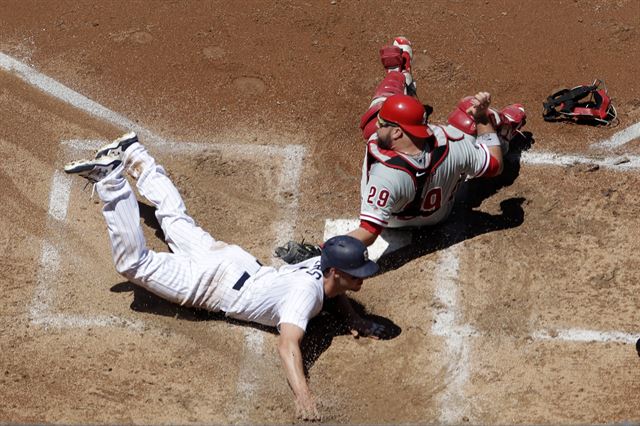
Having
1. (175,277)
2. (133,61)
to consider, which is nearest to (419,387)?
(175,277)

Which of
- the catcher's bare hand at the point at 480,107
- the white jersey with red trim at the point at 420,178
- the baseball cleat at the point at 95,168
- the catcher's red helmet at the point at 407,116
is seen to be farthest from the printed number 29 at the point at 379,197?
the baseball cleat at the point at 95,168

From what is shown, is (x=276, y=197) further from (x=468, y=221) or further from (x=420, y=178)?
(x=468, y=221)

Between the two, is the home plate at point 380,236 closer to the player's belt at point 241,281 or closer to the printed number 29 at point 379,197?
the printed number 29 at point 379,197

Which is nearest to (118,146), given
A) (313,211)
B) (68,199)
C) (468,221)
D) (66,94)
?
(68,199)

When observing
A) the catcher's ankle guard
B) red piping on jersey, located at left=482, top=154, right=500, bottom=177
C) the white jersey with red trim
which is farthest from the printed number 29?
the catcher's ankle guard

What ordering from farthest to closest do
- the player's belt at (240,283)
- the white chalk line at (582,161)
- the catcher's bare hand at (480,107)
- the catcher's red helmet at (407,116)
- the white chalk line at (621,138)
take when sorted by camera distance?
the white chalk line at (621,138)
the white chalk line at (582,161)
the catcher's bare hand at (480,107)
the catcher's red helmet at (407,116)
the player's belt at (240,283)

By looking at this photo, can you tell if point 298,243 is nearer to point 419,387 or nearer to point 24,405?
point 419,387

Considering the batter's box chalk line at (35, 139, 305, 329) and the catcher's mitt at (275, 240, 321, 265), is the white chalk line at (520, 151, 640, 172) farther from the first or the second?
the catcher's mitt at (275, 240, 321, 265)
